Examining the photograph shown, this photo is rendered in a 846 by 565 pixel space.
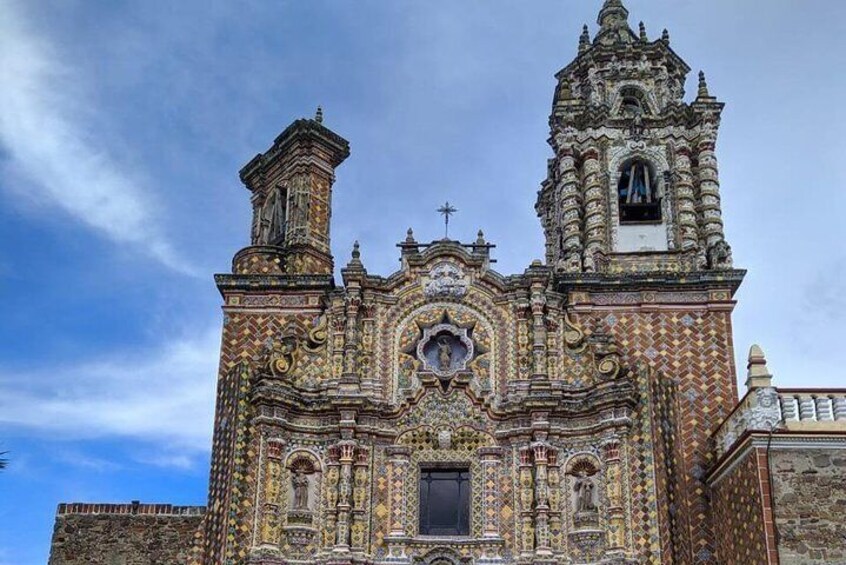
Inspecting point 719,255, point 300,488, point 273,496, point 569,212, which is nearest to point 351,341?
point 300,488

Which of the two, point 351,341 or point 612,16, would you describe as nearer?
point 351,341

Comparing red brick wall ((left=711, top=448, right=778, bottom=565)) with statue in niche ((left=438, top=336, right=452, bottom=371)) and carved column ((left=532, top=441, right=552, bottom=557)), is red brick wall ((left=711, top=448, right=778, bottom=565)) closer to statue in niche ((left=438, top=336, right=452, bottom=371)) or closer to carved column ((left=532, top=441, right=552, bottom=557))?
carved column ((left=532, top=441, right=552, bottom=557))

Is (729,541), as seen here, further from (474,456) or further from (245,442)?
(245,442)

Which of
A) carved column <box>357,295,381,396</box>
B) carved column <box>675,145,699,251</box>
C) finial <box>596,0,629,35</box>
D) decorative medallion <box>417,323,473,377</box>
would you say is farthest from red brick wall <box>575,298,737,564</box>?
finial <box>596,0,629,35</box>

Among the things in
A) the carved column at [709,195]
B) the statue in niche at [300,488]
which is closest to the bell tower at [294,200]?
the statue in niche at [300,488]

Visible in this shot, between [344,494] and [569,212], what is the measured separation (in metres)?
8.49

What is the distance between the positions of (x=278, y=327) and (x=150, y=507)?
458 cm

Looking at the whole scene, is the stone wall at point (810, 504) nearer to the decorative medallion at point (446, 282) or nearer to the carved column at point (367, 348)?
the decorative medallion at point (446, 282)


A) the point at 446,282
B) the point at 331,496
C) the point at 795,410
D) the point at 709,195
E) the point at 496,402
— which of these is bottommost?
the point at 331,496

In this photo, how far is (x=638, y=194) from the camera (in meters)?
26.3

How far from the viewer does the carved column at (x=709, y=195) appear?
2512cm

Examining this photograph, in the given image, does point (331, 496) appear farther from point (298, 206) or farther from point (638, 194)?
point (638, 194)

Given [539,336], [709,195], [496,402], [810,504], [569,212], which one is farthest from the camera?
[569,212]

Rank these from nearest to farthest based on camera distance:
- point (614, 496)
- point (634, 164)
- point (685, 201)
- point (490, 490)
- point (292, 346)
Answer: point (614, 496), point (490, 490), point (292, 346), point (685, 201), point (634, 164)
